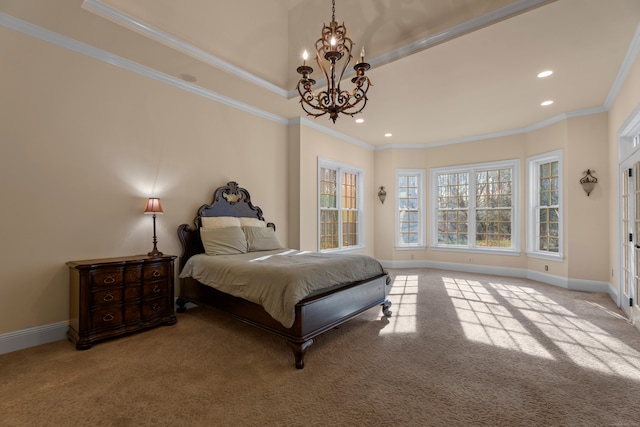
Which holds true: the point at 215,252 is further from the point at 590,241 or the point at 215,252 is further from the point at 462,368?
the point at 590,241

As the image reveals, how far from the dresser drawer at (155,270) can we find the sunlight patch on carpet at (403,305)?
7.90 ft

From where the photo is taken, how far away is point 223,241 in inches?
151

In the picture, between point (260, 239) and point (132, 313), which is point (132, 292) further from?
point (260, 239)

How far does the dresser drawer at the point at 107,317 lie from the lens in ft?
9.10

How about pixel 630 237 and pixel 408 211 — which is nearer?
pixel 630 237

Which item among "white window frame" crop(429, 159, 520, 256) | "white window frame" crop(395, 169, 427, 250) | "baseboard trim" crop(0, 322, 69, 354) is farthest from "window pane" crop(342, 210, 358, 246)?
"baseboard trim" crop(0, 322, 69, 354)

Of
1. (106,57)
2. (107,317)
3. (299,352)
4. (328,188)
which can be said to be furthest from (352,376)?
(328,188)

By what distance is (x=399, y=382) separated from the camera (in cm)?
218

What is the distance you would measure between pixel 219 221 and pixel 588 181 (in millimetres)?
5681

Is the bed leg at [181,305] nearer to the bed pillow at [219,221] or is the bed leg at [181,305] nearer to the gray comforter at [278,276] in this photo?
the gray comforter at [278,276]

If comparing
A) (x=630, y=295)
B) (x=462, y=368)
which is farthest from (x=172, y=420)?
(x=630, y=295)

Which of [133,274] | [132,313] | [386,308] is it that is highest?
[133,274]

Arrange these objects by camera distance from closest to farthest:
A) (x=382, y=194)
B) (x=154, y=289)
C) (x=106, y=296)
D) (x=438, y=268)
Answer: (x=106, y=296)
(x=154, y=289)
(x=438, y=268)
(x=382, y=194)

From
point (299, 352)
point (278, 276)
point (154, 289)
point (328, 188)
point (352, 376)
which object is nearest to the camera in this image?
point (352, 376)
